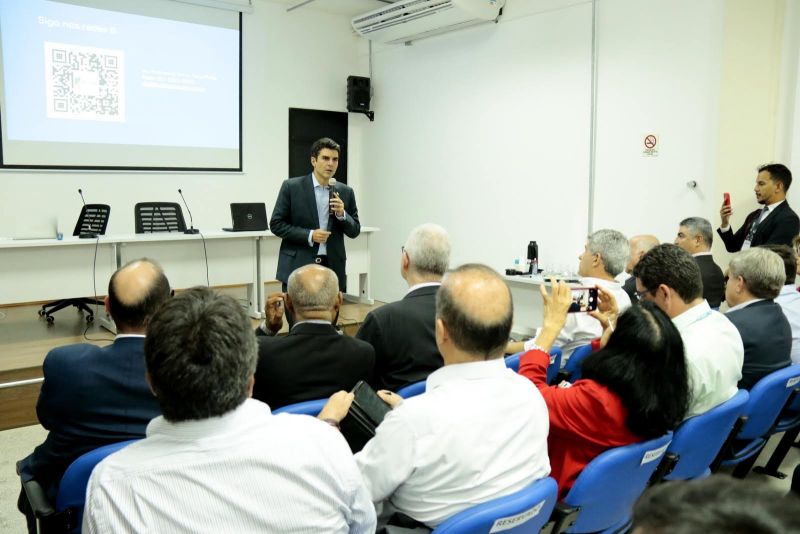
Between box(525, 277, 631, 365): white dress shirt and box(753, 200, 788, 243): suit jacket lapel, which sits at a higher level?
box(753, 200, 788, 243): suit jacket lapel

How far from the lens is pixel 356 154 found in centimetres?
855

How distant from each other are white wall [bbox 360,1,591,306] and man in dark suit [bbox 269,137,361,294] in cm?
233

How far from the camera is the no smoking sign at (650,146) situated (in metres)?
5.26

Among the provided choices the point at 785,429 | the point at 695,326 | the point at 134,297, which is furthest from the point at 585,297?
the point at 134,297

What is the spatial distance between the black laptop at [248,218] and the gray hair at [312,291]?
12.5 feet

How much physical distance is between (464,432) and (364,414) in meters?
0.41

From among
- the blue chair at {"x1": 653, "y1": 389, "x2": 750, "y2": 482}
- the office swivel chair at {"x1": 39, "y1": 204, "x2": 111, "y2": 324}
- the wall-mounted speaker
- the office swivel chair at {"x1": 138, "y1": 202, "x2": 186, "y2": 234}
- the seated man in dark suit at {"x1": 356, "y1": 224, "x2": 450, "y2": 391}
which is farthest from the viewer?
the wall-mounted speaker

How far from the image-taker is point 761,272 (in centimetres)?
267

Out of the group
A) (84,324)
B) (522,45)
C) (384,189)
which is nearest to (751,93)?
(522,45)

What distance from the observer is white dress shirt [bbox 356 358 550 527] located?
138 cm

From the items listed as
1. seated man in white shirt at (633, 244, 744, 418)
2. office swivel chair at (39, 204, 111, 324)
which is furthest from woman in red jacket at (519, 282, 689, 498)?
office swivel chair at (39, 204, 111, 324)

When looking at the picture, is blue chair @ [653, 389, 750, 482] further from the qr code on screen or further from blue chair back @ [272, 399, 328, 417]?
the qr code on screen

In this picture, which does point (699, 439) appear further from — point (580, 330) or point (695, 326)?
point (580, 330)

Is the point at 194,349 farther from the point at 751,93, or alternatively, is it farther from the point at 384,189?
the point at 384,189
